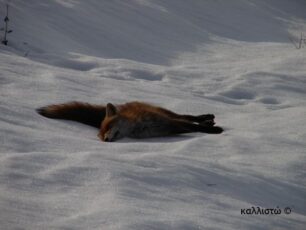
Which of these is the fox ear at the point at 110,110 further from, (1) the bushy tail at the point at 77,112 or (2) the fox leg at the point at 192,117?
(2) the fox leg at the point at 192,117

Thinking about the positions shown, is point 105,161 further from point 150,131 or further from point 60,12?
point 60,12

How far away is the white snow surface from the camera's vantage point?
2738 millimetres

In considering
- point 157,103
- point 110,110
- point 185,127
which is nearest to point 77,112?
point 110,110

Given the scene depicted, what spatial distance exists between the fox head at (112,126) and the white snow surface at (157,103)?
0.16 m

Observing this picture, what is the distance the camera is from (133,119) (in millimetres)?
5363

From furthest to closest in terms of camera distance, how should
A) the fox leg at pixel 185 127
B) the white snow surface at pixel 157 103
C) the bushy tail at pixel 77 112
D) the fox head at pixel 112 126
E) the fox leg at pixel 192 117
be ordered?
1. the fox leg at pixel 192 117
2. the fox leg at pixel 185 127
3. the fox head at pixel 112 126
4. the bushy tail at pixel 77 112
5. the white snow surface at pixel 157 103

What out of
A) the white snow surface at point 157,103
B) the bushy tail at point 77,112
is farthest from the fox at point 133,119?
the white snow surface at point 157,103

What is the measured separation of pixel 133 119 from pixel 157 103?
2.14ft

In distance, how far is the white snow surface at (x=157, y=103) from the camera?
274 centimetres

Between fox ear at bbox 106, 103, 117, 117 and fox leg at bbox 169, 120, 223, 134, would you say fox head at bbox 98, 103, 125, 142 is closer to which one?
fox ear at bbox 106, 103, 117, 117

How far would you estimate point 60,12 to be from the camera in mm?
9086

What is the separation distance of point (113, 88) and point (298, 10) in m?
7.95

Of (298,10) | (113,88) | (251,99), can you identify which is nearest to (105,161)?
(113,88)

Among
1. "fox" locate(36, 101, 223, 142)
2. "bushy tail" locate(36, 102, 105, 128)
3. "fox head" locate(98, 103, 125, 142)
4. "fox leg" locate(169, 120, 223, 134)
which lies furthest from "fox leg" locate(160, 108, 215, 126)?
"bushy tail" locate(36, 102, 105, 128)
